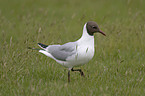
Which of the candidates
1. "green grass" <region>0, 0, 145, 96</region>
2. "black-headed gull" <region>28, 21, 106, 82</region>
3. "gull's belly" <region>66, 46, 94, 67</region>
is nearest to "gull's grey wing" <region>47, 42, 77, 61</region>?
"black-headed gull" <region>28, 21, 106, 82</region>

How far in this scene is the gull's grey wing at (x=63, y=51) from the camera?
4.93 meters

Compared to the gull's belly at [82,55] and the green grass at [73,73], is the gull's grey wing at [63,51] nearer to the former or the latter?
the gull's belly at [82,55]

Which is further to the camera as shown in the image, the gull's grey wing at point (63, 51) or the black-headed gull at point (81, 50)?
the gull's grey wing at point (63, 51)

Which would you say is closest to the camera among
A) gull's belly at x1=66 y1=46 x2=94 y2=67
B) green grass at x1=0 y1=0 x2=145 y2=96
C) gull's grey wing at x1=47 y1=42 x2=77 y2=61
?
green grass at x1=0 y1=0 x2=145 y2=96

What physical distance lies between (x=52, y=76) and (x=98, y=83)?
98cm

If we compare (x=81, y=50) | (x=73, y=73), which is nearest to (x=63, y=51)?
(x=81, y=50)

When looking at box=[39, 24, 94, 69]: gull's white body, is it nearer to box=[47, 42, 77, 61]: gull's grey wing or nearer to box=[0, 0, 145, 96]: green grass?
box=[47, 42, 77, 61]: gull's grey wing

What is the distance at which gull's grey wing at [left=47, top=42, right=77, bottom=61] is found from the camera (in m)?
4.93

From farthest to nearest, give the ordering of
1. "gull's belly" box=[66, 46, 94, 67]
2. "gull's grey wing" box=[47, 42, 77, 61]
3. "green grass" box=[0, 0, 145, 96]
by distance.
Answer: "gull's grey wing" box=[47, 42, 77, 61] < "gull's belly" box=[66, 46, 94, 67] < "green grass" box=[0, 0, 145, 96]

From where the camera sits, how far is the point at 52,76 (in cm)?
536

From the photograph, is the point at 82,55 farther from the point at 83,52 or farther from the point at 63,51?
the point at 63,51

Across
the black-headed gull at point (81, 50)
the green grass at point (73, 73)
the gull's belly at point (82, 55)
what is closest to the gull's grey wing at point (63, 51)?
the black-headed gull at point (81, 50)

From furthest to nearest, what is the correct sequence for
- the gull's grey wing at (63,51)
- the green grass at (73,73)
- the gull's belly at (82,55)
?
1. the gull's grey wing at (63,51)
2. the gull's belly at (82,55)
3. the green grass at (73,73)

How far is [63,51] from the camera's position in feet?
16.8
